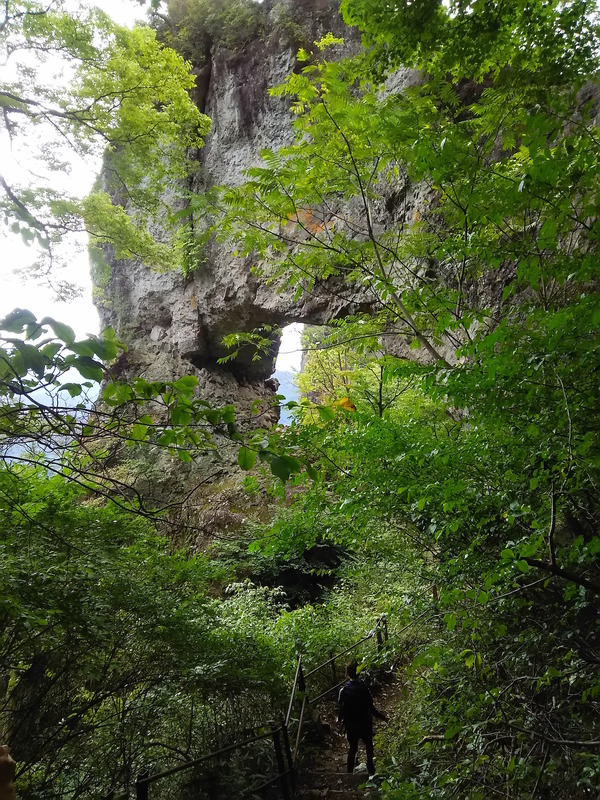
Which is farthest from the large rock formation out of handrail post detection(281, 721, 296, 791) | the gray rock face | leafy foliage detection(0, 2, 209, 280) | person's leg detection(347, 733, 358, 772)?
handrail post detection(281, 721, 296, 791)

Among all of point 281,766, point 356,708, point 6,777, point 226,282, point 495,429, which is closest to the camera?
point 6,777

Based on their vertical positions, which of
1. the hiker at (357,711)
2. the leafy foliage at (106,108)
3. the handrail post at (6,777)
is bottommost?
the hiker at (357,711)

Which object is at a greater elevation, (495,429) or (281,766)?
(495,429)

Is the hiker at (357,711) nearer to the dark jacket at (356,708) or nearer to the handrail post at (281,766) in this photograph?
the dark jacket at (356,708)

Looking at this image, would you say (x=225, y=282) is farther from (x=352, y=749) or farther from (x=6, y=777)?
(x=6, y=777)

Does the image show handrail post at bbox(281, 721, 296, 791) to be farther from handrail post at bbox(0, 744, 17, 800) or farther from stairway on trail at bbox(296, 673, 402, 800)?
handrail post at bbox(0, 744, 17, 800)

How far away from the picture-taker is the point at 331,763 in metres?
5.76

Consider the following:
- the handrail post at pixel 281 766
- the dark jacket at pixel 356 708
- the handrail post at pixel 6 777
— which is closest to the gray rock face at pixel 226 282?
the dark jacket at pixel 356 708

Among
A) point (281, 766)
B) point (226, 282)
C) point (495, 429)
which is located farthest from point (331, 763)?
point (226, 282)

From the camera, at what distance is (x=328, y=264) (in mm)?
5148

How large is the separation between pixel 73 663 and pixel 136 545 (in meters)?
1.10

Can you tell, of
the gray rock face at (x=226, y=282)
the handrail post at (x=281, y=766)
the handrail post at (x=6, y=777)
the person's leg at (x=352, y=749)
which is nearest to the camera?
the handrail post at (x=6, y=777)

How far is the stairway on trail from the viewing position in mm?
4824

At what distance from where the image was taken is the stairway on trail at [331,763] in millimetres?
4824
